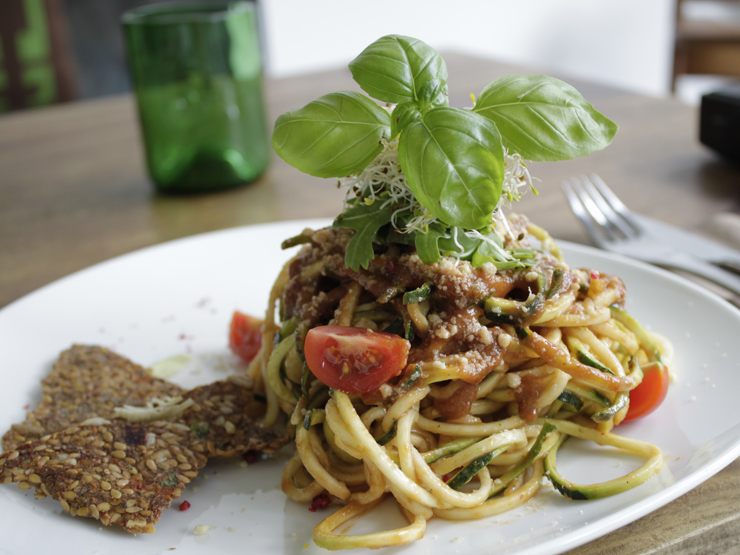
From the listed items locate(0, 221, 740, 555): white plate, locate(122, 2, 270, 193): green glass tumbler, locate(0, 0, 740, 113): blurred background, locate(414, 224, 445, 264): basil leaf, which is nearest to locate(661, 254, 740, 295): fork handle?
locate(0, 221, 740, 555): white plate

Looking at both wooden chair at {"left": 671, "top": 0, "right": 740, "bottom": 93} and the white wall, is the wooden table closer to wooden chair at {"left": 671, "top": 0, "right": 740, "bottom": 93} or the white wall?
wooden chair at {"left": 671, "top": 0, "right": 740, "bottom": 93}

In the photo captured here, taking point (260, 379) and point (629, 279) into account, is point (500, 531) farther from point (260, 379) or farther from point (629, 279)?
point (629, 279)

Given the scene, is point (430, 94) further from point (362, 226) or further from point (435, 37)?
point (435, 37)

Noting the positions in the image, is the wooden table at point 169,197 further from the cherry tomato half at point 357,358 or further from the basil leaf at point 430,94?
the cherry tomato half at point 357,358

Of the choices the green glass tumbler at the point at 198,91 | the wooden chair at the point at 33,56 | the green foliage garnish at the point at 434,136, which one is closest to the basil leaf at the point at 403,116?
the green foliage garnish at the point at 434,136

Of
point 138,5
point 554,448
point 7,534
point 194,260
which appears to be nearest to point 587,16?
point 138,5

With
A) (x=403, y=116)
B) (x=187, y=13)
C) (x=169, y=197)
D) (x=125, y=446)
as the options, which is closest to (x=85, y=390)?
(x=125, y=446)
